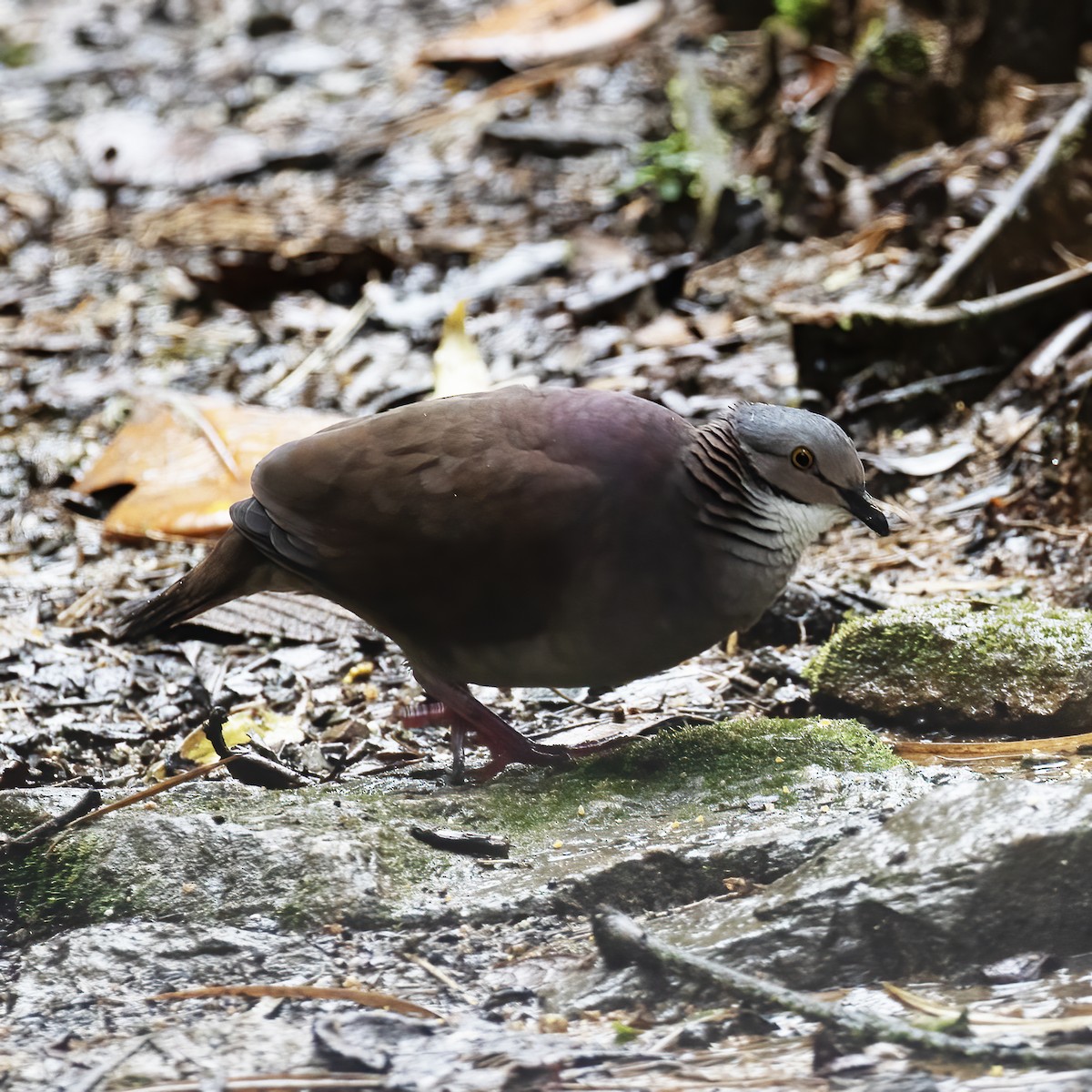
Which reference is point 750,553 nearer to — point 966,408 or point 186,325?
point 966,408

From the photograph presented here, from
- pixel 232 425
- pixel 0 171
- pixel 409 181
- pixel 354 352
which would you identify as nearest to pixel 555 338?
pixel 354 352

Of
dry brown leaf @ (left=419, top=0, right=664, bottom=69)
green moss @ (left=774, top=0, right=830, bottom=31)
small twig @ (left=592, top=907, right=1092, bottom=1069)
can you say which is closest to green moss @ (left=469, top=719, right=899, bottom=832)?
small twig @ (left=592, top=907, right=1092, bottom=1069)

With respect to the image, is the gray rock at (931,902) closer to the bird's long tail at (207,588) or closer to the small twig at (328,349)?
the bird's long tail at (207,588)

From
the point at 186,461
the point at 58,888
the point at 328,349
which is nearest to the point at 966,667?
the point at 58,888

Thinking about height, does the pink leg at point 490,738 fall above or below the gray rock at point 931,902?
below

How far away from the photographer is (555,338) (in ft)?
19.7

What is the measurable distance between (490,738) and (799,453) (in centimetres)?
90

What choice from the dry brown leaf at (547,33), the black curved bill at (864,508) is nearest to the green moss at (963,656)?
the black curved bill at (864,508)

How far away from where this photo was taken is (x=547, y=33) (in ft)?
30.5

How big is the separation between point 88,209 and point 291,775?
228 inches

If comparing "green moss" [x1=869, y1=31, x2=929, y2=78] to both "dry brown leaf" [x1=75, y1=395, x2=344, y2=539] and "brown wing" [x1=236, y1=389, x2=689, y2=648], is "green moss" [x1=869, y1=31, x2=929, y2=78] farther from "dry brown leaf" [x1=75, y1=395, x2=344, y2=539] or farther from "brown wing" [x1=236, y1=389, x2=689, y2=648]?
"brown wing" [x1=236, y1=389, x2=689, y2=648]

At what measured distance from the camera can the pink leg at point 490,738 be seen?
308 centimetres

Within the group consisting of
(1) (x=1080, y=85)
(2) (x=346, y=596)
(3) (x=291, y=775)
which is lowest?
(3) (x=291, y=775)

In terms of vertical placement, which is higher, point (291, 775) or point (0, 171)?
point (0, 171)
